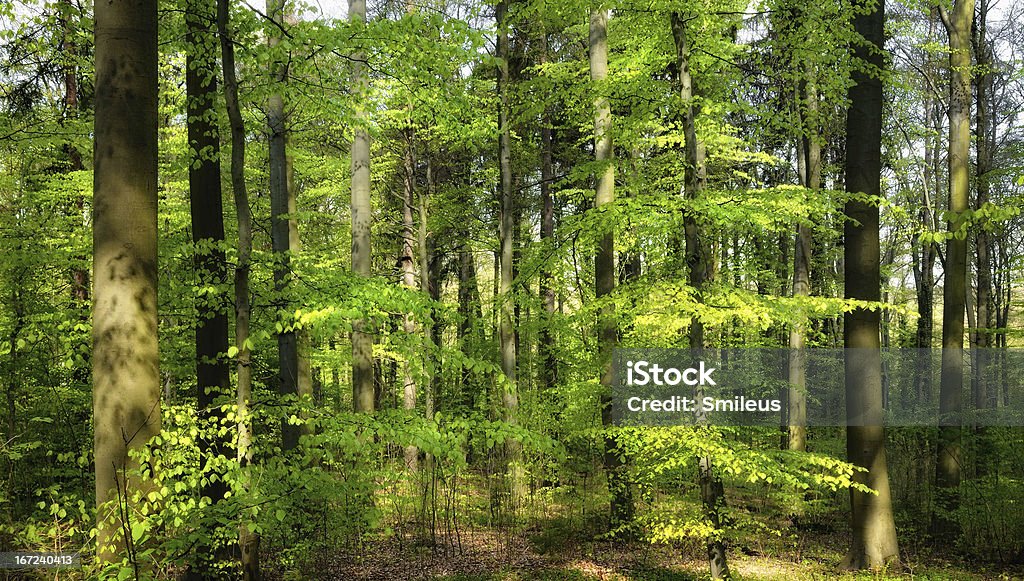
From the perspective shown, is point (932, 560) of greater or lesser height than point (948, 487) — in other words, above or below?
below

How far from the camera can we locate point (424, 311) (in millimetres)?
5379

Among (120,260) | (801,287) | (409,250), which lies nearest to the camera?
(120,260)

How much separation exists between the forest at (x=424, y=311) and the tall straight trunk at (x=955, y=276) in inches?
2.2

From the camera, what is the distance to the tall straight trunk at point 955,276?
1035 centimetres

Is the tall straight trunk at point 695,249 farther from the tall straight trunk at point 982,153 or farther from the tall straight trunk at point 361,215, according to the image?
the tall straight trunk at point 982,153

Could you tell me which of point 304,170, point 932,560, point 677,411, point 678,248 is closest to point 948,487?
point 932,560

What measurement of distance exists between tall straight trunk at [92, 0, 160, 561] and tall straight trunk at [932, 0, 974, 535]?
1153 cm

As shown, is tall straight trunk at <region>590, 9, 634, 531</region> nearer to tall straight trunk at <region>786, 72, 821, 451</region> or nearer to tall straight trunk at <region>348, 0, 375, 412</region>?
tall straight trunk at <region>348, 0, 375, 412</region>

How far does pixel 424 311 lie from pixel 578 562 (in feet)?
18.2

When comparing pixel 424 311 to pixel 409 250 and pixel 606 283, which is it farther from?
pixel 409 250

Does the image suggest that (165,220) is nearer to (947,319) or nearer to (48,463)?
(48,463)

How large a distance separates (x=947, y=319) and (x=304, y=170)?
13061 mm

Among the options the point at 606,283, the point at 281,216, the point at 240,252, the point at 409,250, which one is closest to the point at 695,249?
the point at 606,283

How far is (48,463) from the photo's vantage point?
9.31m
